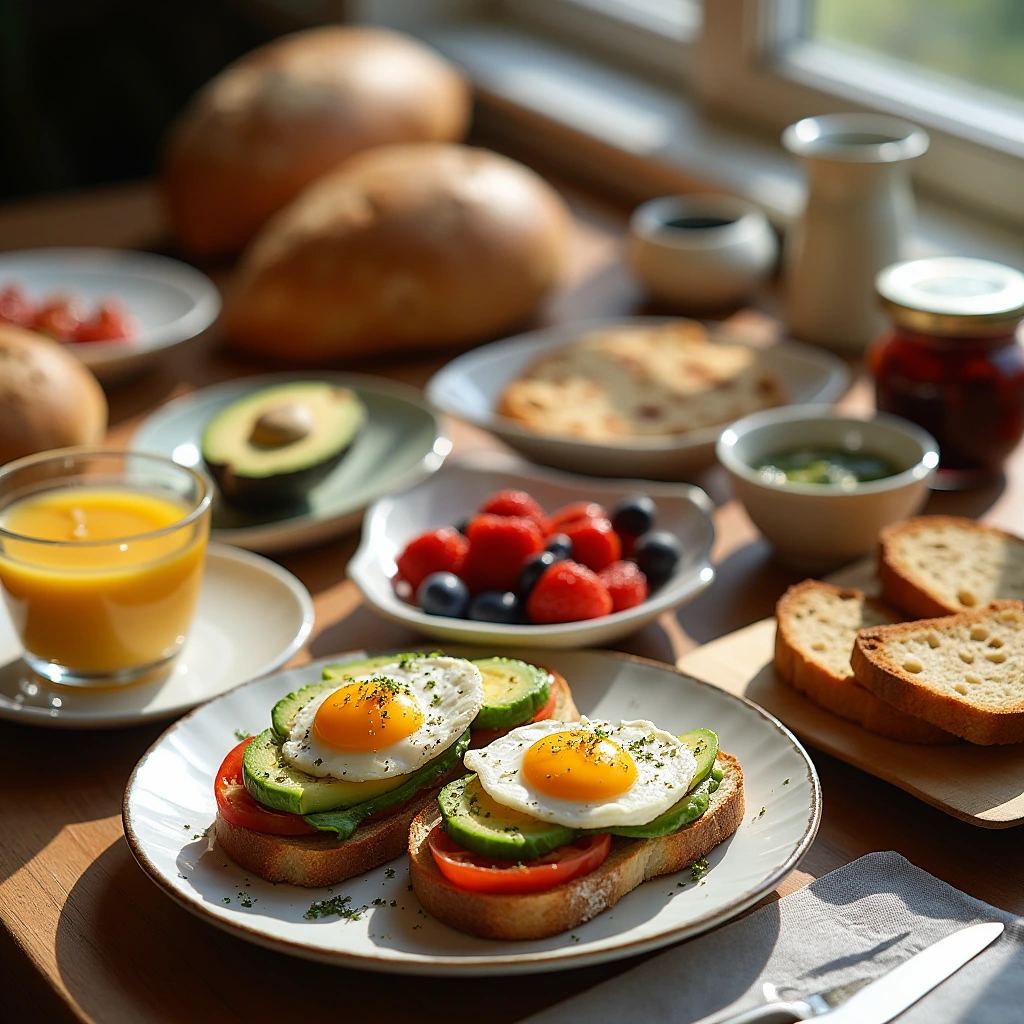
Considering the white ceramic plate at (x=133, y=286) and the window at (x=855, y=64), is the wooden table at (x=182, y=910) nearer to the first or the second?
the white ceramic plate at (x=133, y=286)

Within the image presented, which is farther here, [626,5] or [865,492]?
[626,5]

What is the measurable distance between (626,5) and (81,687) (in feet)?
7.09

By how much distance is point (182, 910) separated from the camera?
965mm

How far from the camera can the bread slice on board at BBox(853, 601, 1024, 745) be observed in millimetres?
1020

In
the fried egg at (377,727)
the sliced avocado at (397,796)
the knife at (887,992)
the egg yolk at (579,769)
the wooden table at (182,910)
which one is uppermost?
the egg yolk at (579,769)

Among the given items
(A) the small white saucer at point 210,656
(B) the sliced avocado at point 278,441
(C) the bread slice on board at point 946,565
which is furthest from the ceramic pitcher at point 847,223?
(A) the small white saucer at point 210,656

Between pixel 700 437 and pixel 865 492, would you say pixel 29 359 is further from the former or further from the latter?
pixel 865 492

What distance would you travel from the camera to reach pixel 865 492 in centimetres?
131

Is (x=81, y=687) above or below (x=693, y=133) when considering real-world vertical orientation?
below

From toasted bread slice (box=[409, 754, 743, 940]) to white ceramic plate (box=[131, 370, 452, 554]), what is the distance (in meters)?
0.58

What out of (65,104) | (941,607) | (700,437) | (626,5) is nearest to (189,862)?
(941,607)

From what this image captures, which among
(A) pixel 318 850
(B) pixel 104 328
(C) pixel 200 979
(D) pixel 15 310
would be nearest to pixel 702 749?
(A) pixel 318 850

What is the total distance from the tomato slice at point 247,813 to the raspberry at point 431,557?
35cm

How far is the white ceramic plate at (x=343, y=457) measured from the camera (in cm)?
147
